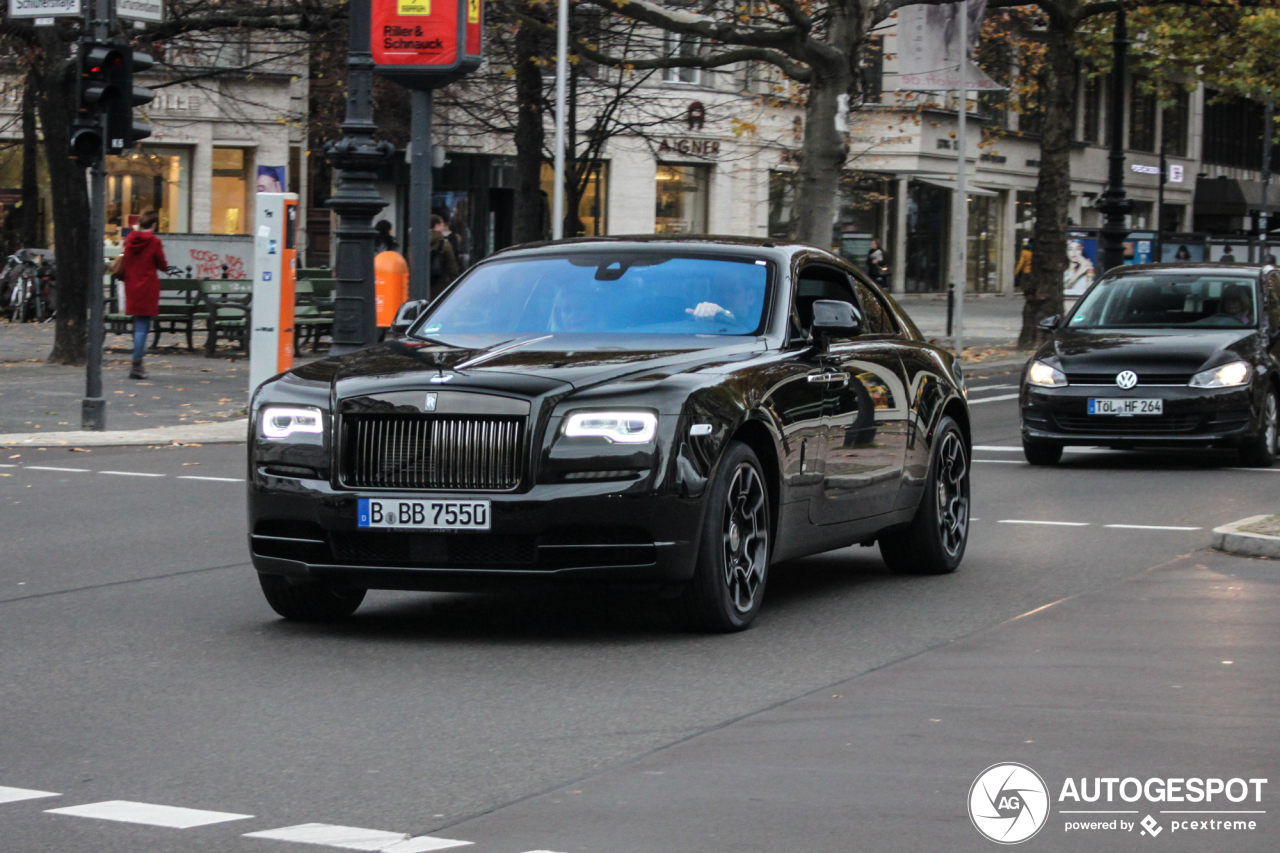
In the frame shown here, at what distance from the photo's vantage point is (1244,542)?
10.6 meters

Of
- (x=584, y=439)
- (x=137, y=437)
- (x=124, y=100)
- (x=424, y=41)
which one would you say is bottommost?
(x=137, y=437)

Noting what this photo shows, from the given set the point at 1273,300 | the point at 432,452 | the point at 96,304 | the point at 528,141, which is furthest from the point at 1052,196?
the point at 432,452

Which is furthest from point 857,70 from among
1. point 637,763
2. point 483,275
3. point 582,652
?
point 637,763

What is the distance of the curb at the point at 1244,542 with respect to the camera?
1042 cm

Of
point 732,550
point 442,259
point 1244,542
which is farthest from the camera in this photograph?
point 442,259

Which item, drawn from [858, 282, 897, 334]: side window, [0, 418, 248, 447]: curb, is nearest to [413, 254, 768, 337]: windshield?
[858, 282, 897, 334]: side window

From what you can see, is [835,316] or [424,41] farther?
[424,41]

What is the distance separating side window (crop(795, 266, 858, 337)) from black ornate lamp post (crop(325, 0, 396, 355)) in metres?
9.63

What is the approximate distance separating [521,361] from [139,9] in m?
11.7

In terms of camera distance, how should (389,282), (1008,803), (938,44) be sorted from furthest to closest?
(938,44) < (389,282) < (1008,803)

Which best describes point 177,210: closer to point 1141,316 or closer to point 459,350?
point 1141,316

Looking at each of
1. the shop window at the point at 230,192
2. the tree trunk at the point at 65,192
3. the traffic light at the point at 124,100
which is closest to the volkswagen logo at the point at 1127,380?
the traffic light at the point at 124,100

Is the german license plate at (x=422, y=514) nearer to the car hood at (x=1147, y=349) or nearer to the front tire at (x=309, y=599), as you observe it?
the front tire at (x=309, y=599)

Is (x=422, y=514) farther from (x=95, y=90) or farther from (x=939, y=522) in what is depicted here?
(x=95, y=90)
